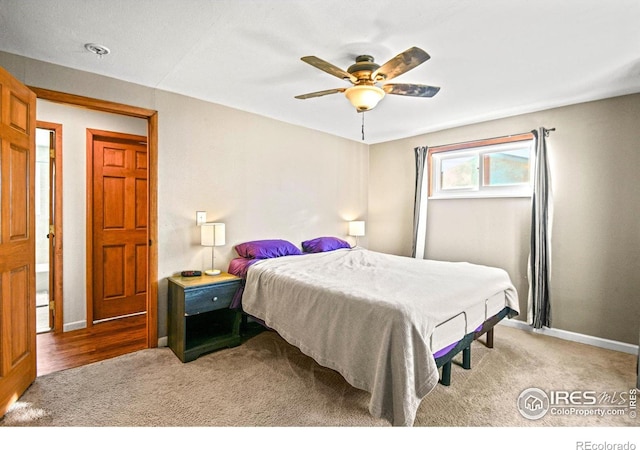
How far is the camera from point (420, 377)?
5.46 ft

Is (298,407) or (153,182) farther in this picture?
(153,182)

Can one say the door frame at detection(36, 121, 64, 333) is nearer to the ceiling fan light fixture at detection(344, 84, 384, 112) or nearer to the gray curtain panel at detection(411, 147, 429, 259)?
the ceiling fan light fixture at detection(344, 84, 384, 112)

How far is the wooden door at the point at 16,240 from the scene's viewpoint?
189 centimetres

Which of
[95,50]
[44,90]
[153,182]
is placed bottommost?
[153,182]

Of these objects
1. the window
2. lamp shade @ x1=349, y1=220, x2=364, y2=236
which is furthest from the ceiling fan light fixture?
lamp shade @ x1=349, y1=220, x2=364, y2=236

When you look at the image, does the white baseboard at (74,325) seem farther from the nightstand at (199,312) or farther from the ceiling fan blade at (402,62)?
the ceiling fan blade at (402,62)

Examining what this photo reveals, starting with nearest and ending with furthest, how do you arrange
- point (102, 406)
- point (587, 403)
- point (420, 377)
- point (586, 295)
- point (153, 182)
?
1. point (420, 377)
2. point (102, 406)
3. point (587, 403)
4. point (153, 182)
5. point (586, 295)

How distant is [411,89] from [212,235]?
7.08 feet

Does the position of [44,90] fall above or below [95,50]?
below

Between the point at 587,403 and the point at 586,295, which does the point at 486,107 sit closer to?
the point at 586,295

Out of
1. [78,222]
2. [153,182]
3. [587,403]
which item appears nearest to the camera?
[587,403]

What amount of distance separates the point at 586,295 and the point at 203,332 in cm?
381

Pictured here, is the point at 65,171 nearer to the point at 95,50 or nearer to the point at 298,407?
the point at 95,50

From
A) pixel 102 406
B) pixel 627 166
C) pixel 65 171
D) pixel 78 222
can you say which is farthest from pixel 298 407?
pixel 627 166
